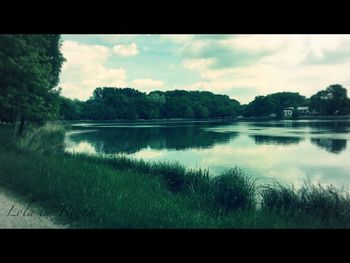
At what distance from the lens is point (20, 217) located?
838 centimetres

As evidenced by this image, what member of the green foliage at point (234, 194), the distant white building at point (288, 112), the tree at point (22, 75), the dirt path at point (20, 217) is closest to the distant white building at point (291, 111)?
the distant white building at point (288, 112)

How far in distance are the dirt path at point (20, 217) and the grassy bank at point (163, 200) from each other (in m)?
0.42

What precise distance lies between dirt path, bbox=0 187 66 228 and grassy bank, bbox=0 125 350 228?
1.37 feet

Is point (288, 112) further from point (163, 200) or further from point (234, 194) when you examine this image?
point (163, 200)

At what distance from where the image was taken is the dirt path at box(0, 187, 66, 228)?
312 inches

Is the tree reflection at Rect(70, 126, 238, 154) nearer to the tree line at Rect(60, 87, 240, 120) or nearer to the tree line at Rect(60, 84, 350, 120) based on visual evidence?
the tree line at Rect(60, 84, 350, 120)

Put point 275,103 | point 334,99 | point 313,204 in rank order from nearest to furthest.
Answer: point 313,204
point 334,99
point 275,103

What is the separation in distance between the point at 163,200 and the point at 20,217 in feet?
15.1

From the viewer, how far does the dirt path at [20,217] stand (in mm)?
7920

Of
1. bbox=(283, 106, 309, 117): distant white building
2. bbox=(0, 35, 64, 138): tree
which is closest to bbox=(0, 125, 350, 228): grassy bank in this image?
bbox=(0, 35, 64, 138): tree

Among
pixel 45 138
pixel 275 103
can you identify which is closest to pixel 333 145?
pixel 45 138
